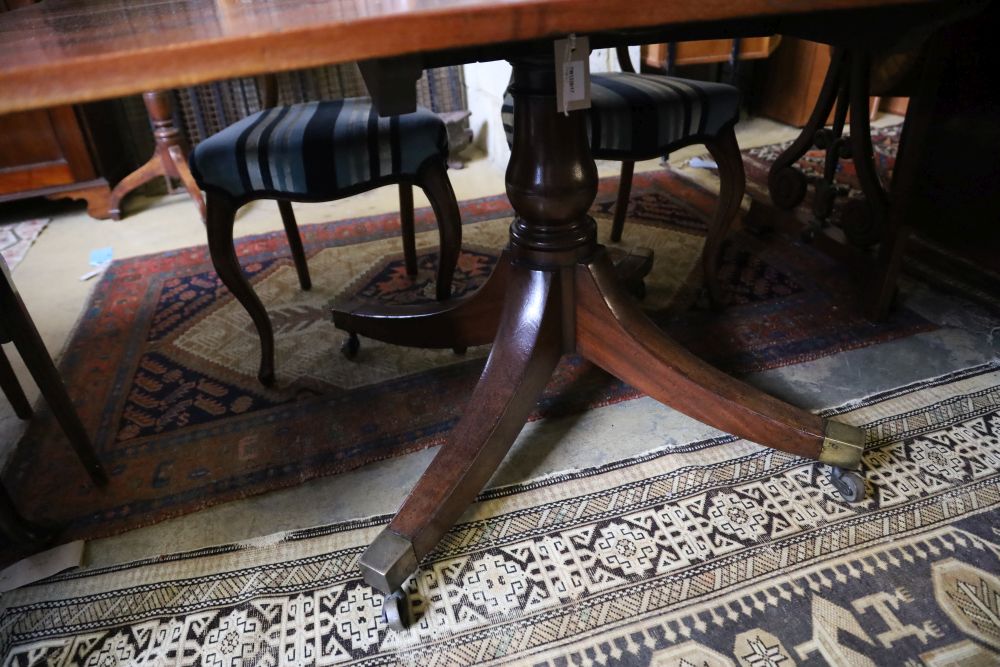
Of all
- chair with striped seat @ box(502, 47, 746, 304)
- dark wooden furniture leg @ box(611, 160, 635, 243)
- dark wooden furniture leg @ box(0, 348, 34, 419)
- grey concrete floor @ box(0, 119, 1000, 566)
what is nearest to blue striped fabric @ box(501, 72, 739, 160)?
chair with striped seat @ box(502, 47, 746, 304)

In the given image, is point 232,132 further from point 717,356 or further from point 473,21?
point 717,356

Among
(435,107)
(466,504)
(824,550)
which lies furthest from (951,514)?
(435,107)

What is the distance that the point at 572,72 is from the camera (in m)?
0.85

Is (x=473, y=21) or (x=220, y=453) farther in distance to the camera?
(x=220, y=453)

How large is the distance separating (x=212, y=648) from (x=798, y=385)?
112 cm

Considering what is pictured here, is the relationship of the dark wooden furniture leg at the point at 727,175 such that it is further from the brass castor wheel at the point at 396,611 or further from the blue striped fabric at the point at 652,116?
the brass castor wheel at the point at 396,611

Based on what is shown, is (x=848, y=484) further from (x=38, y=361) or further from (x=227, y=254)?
(x=38, y=361)

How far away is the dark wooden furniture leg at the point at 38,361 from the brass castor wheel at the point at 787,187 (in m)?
1.86

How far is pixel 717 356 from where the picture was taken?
1.39 metres

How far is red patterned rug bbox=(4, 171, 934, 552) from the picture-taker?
117 centimetres

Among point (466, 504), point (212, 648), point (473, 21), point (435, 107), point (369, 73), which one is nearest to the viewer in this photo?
point (473, 21)

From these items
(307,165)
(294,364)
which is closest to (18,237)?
(294,364)

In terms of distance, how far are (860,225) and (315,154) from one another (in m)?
1.30

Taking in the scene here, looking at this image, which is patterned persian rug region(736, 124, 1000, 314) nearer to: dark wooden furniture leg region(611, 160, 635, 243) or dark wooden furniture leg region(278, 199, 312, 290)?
dark wooden furniture leg region(611, 160, 635, 243)
